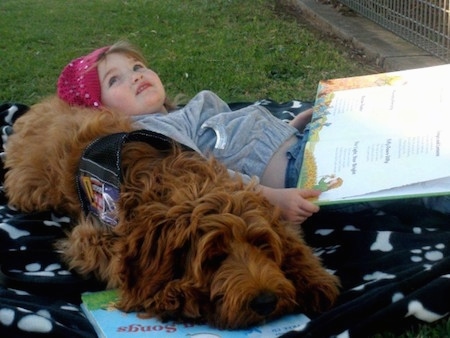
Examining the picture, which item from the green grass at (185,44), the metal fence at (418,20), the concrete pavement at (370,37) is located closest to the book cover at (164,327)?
the green grass at (185,44)

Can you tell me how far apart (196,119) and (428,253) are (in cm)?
149

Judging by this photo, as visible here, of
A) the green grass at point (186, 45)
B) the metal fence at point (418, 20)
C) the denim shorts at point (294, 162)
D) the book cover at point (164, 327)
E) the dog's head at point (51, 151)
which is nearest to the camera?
the book cover at point (164, 327)

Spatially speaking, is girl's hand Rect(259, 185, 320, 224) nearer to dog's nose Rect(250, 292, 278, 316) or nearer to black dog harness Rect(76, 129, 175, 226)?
black dog harness Rect(76, 129, 175, 226)

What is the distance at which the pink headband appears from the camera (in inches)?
167

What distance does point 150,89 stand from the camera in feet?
14.1

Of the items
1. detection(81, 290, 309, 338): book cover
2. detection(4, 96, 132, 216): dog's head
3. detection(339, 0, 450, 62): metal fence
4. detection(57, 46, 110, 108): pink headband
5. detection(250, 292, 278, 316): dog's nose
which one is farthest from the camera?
detection(339, 0, 450, 62): metal fence

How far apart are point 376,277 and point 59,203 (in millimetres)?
1618

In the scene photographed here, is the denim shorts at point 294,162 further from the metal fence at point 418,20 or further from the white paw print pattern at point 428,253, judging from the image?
the metal fence at point 418,20

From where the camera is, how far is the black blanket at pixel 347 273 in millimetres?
2826

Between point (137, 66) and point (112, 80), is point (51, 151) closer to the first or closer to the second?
point (112, 80)

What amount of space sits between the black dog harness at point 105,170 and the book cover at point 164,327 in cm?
41

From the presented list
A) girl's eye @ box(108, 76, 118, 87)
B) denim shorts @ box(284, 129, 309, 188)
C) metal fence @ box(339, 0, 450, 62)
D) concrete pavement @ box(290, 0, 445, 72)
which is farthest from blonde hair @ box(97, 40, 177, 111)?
concrete pavement @ box(290, 0, 445, 72)

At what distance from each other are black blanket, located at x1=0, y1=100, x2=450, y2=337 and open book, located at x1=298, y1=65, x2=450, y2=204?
32cm

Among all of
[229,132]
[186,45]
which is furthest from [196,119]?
[186,45]
